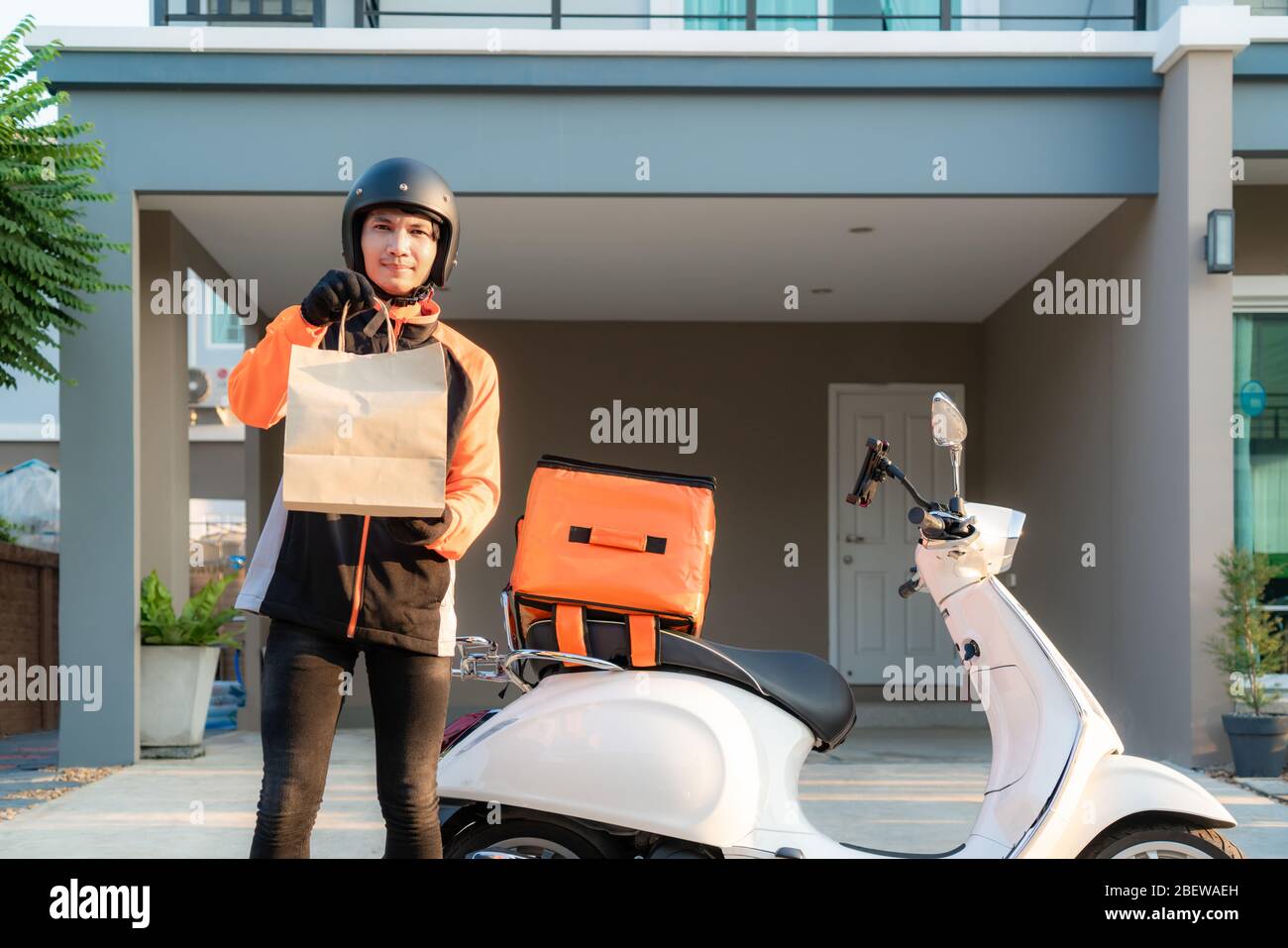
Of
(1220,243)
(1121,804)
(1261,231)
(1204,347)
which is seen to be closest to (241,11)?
(1220,243)

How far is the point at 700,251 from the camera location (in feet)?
22.4

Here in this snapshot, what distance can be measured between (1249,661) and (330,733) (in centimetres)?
435

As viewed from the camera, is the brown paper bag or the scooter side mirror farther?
the scooter side mirror

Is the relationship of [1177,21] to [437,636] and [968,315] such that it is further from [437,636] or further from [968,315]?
[437,636]

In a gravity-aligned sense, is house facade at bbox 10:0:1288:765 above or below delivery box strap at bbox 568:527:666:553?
above

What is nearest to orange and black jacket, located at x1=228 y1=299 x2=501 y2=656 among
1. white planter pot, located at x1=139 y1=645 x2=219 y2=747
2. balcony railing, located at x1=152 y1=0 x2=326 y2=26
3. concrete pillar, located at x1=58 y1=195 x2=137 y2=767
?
concrete pillar, located at x1=58 y1=195 x2=137 y2=767

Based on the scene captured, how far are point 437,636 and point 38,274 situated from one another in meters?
3.75

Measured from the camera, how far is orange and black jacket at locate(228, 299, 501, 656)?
1942mm

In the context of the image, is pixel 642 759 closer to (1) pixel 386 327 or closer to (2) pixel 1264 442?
(1) pixel 386 327

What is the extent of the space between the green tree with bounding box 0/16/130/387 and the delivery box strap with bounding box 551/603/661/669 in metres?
3.37

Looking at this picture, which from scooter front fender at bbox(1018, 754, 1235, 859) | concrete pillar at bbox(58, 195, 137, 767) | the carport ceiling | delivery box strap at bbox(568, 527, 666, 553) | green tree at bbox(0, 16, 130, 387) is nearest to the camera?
scooter front fender at bbox(1018, 754, 1235, 859)

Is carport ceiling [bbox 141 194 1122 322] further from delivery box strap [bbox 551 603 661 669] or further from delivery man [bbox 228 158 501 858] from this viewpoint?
delivery man [bbox 228 158 501 858]

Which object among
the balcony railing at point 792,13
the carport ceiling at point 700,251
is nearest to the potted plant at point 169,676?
the carport ceiling at point 700,251

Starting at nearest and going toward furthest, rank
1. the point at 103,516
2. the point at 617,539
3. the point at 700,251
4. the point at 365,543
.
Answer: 1. the point at 365,543
2. the point at 617,539
3. the point at 103,516
4. the point at 700,251
